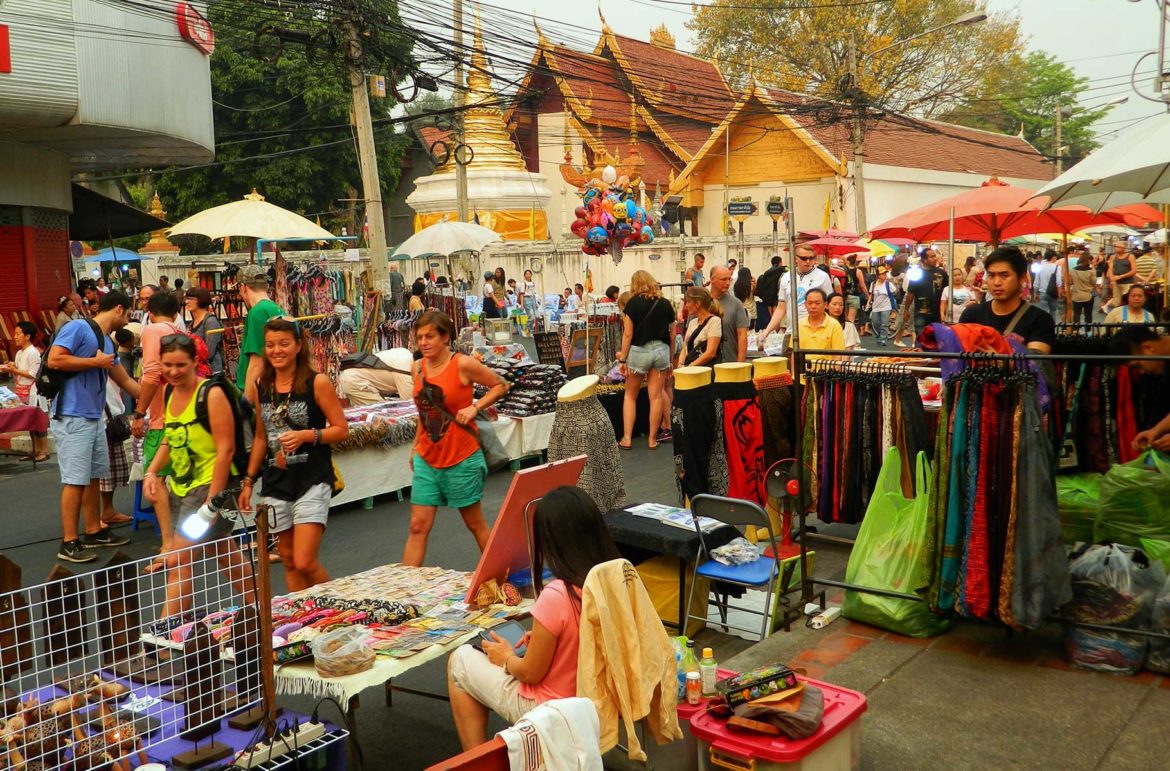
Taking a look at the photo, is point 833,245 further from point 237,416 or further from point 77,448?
point 237,416

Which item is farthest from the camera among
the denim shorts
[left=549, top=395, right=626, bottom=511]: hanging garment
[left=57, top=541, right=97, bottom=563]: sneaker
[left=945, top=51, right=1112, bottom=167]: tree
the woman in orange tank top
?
[left=945, top=51, right=1112, bottom=167]: tree

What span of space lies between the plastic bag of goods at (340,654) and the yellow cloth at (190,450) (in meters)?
1.80

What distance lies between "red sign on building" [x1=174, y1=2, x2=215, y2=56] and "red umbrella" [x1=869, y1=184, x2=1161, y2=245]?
1033 cm

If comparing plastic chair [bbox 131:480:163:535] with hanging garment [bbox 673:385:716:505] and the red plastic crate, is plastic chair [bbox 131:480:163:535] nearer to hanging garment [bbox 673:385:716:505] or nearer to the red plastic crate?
hanging garment [bbox 673:385:716:505]

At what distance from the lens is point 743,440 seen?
21.5ft

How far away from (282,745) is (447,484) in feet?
Answer: 8.22

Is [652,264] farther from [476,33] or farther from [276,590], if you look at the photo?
[276,590]

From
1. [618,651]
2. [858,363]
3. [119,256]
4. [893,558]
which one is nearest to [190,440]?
[618,651]

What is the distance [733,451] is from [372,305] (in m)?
7.25

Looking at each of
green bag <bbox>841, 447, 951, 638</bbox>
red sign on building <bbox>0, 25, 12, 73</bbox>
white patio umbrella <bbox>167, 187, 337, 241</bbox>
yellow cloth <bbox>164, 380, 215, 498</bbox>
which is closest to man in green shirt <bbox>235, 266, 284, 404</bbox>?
yellow cloth <bbox>164, 380, 215, 498</bbox>

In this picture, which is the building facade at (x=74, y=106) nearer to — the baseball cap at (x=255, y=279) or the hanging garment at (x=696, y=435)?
the baseball cap at (x=255, y=279)

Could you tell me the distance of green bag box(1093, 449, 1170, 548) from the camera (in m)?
4.96

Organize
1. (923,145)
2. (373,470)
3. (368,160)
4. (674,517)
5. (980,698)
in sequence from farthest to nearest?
(923,145) → (368,160) → (373,470) → (674,517) → (980,698)

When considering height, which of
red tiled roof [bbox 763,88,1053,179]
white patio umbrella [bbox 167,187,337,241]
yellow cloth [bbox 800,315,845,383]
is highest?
red tiled roof [bbox 763,88,1053,179]
